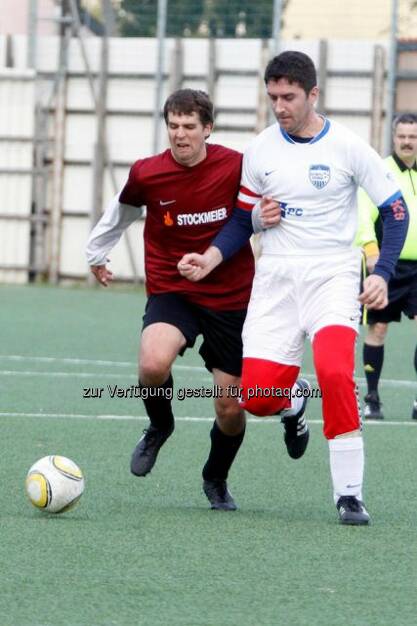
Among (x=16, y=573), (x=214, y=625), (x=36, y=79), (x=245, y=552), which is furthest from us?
(x=36, y=79)

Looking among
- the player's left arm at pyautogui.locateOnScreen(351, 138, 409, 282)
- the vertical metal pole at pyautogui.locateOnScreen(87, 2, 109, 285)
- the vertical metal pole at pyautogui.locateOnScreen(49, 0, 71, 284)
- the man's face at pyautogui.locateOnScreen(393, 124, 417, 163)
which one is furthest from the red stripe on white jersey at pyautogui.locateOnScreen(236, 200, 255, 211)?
the vertical metal pole at pyautogui.locateOnScreen(49, 0, 71, 284)

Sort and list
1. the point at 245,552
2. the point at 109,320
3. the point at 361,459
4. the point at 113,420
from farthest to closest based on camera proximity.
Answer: the point at 109,320, the point at 113,420, the point at 361,459, the point at 245,552

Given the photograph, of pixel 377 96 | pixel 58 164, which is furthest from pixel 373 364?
pixel 58 164

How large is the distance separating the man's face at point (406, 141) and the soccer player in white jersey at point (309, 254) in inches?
160

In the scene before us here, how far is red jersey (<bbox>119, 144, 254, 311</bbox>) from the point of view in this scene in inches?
273

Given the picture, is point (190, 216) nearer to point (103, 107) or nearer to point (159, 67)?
point (159, 67)

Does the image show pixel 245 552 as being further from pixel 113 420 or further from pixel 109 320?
pixel 109 320

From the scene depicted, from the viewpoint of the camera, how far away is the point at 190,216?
6.95m

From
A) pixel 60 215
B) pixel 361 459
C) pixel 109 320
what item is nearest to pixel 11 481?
pixel 361 459

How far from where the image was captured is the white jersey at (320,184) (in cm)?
657

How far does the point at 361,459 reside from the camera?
6.49 meters

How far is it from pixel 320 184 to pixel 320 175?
0.04m

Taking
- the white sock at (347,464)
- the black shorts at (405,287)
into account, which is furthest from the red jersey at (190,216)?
the black shorts at (405,287)

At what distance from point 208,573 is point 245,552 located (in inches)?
17.7
